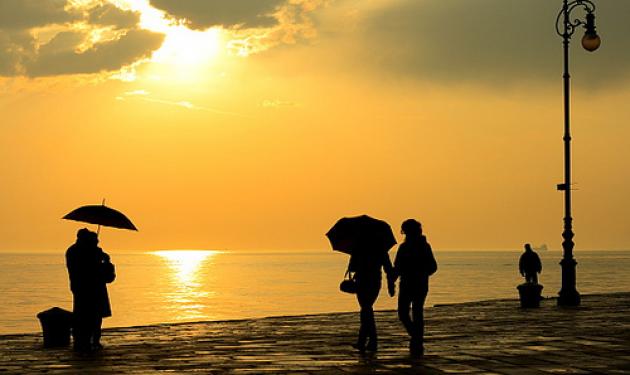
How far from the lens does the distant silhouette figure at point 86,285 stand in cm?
1546

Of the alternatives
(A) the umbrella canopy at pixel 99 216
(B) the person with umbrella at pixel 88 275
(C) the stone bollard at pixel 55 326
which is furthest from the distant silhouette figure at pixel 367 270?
(C) the stone bollard at pixel 55 326

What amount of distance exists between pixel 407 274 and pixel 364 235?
→ 87cm

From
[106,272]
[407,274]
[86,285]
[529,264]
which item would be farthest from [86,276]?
[529,264]

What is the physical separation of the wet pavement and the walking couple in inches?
20.3

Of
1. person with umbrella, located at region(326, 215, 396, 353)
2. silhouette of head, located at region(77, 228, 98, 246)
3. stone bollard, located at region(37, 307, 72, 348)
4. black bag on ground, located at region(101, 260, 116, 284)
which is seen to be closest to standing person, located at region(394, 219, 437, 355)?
person with umbrella, located at region(326, 215, 396, 353)

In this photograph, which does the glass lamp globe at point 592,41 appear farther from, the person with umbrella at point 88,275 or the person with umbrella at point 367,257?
the person with umbrella at point 88,275

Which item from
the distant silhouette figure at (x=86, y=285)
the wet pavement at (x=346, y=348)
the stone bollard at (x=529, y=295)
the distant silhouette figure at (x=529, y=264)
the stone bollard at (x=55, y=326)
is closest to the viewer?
the wet pavement at (x=346, y=348)

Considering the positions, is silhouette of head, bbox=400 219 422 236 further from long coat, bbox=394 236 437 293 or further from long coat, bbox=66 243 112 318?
long coat, bbox=66 243 112 318

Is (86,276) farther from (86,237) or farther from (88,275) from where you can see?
(86,237)

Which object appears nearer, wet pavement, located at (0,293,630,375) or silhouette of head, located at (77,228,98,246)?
wet pavement, located at (0,293,630,375)

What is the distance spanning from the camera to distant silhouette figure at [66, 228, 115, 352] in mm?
15461

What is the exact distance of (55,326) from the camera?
53.6 feet

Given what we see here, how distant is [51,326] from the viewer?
16312mm

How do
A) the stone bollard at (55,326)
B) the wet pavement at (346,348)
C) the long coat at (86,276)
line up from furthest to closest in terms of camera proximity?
the stone bollard at (55,326), the long coat at (86,276), the wet pavement at (346,348)
